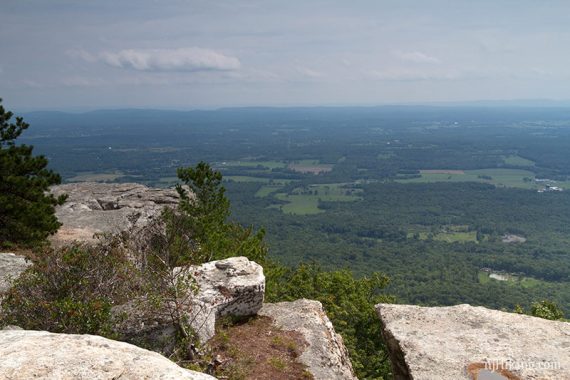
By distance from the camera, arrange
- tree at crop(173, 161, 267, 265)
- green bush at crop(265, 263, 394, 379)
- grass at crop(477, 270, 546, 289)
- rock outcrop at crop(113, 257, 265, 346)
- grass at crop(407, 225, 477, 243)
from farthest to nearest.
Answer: grass at crop(407, 225, 477, 243) → grass at crop(477, 270, 546, 289) → tree at crop(173, 161, 267, 265) → green bush at crop(265, 263, 394, 379) → rock outcrop at crop(113, 257, 265, 346)

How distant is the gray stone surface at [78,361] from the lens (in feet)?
17.6

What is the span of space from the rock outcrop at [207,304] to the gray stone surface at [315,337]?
956mm

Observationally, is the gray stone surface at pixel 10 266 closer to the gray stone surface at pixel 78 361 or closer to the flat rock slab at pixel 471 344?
the gray stone surface at pixel 78 361

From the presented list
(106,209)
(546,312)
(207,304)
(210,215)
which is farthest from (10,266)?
(546,312)

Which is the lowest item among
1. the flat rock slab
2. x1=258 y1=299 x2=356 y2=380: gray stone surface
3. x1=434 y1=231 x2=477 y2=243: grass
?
x1=434 y1=231 x2=477 y2=243: grass

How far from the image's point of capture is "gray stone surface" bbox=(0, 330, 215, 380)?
536 cm

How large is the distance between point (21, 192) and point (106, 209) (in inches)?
396

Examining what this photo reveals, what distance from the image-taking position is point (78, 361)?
18.3 ft

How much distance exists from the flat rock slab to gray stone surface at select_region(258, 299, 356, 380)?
59.5 inches

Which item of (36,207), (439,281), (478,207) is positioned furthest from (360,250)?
(36,207)

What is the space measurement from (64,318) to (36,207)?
435 inches

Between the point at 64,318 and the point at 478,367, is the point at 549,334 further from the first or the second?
the point at 64,318
